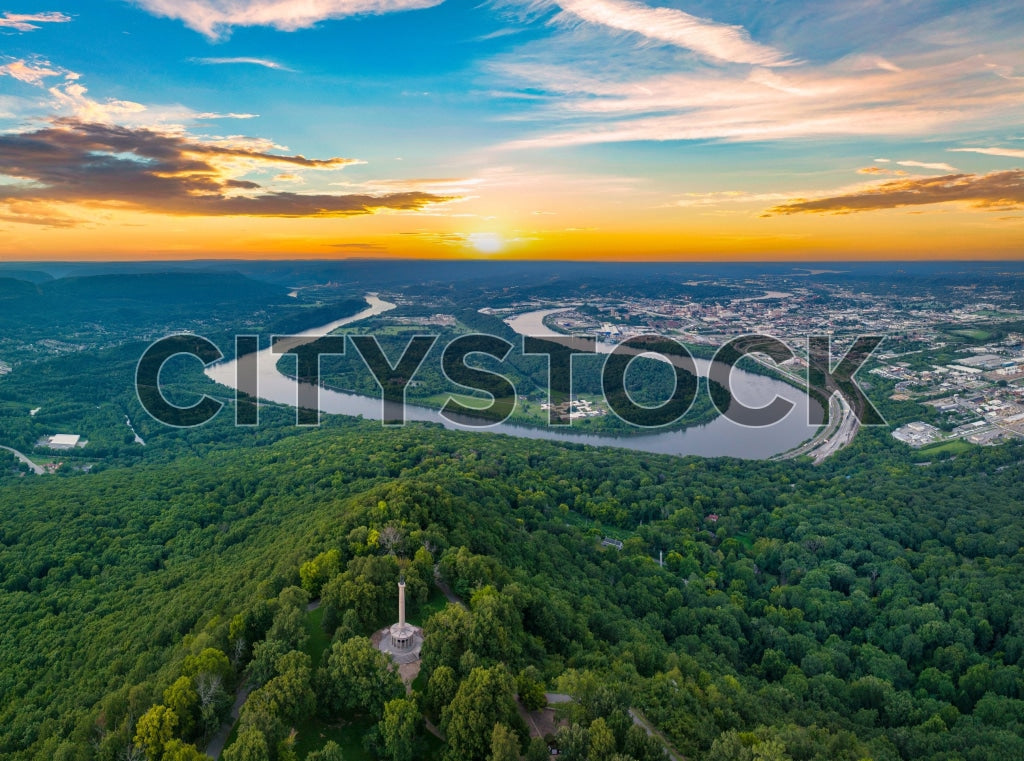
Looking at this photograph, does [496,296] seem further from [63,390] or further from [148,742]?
[148,742]

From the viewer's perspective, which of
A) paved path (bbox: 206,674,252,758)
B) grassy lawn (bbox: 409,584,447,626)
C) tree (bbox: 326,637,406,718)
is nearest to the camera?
paved path (bbox: 206,674,252,758)

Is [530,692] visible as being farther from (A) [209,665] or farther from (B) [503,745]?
(A) [209,665]

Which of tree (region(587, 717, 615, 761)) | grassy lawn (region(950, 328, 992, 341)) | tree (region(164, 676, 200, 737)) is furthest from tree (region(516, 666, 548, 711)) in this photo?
grassy lawn (region(950, 328, 992, 341))

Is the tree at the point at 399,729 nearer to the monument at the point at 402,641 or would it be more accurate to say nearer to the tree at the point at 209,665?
the monument at the point at 402,641

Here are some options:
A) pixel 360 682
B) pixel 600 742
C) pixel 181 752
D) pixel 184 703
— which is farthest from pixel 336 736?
pixel 600 742

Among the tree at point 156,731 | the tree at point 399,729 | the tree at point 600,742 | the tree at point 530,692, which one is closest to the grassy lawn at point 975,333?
the tree at point 530,692

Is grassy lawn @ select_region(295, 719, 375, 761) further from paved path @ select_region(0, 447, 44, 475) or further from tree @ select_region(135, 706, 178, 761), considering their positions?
paved path @ select_region(0, 447, 44, 475)
